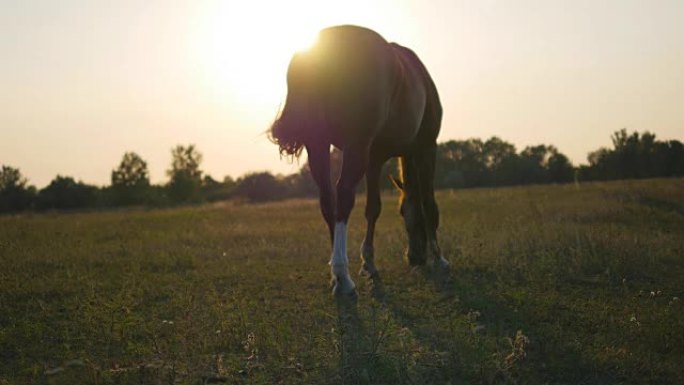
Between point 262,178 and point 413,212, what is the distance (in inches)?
2534

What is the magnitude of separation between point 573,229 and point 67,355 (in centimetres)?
688

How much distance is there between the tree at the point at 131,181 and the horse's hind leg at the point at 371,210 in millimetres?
53684

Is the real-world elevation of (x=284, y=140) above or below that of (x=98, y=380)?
above

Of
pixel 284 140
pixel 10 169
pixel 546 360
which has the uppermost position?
pixel 10 169

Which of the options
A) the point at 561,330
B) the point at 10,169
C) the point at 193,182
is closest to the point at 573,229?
the point at 561,330

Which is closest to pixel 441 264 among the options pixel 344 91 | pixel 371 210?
pixel 371 210

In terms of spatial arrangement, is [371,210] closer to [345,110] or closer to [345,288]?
[345,288]

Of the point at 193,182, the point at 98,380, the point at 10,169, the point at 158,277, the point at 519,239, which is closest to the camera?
the point at 98,380

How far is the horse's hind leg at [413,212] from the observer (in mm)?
6684

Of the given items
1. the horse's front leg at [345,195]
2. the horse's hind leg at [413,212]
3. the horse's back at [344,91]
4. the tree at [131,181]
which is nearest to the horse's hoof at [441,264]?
the horse's hind leg at [413,212]

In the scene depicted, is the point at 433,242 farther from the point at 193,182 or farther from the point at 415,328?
Result: the point at 193,182

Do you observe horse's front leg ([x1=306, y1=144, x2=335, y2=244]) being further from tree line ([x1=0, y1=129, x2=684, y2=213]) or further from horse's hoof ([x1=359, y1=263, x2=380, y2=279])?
tree line ([x1=0, y1=129, x2=684, y2=213])

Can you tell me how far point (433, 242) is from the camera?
6.54m

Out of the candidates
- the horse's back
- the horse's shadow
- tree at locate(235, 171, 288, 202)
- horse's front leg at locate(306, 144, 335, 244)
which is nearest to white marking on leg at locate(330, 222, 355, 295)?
the horse's shadow
